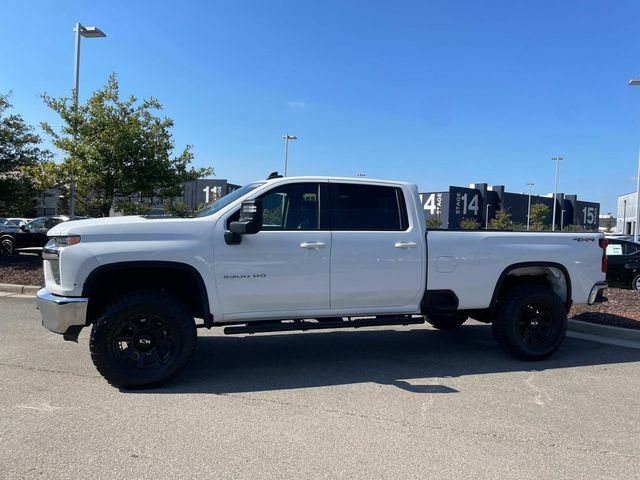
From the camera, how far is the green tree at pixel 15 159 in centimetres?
1367

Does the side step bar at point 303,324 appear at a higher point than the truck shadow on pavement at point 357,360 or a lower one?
higher

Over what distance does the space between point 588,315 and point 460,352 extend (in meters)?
3.06

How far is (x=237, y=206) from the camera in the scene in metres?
5.23

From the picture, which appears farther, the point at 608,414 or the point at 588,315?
the point at 588,315

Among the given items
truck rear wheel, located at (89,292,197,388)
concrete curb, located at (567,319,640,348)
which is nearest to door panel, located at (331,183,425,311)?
truck rear wheel, located at (89,292,197,388)

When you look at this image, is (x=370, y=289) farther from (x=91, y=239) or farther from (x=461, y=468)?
(x=91, y=239)

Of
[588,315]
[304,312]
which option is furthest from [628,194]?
[304,312]

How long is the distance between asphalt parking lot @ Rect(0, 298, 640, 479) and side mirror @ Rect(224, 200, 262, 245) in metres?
1.47

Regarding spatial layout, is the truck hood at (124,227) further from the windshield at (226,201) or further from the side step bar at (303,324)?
the side step bar at (303,324)

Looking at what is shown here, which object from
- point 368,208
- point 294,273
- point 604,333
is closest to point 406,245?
point 368,208

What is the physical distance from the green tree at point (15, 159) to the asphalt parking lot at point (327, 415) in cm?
887

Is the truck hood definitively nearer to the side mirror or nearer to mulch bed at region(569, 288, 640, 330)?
the side mirror

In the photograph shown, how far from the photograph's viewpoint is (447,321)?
751 cm

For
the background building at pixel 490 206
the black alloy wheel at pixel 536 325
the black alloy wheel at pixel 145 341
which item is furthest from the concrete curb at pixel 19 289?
the background building at pixel 490 206
